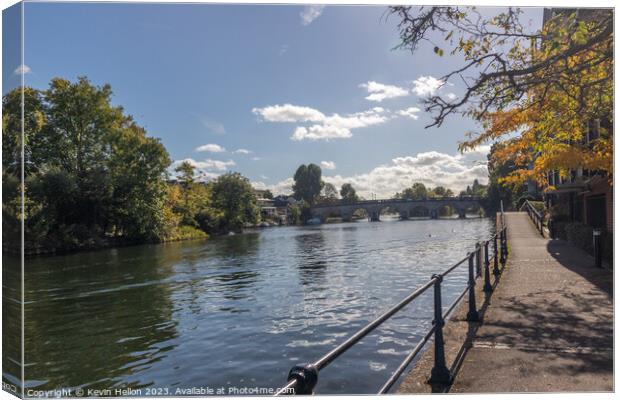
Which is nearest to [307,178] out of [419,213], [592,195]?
[592,195]

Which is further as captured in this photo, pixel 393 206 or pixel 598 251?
pixel 393 206

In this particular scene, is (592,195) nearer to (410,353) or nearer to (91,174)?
(410,353)

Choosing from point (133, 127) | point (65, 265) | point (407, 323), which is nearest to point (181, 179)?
point (133, 127)

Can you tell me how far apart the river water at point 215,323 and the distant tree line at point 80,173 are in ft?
4.72

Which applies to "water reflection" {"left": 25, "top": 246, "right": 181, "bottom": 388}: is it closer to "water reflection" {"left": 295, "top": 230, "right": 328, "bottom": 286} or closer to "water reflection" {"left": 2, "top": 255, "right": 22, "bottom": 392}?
"water reflection" {"left": 2, "top": 255, "right": 22, "bottom": 392}

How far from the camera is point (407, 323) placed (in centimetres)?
909

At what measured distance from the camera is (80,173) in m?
17.7

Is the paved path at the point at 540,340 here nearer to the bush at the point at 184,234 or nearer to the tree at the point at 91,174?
Answer: the tree at the point at 91,174

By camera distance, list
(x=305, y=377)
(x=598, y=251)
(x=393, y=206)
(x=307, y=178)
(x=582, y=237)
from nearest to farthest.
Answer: (x=305, y=377) < (x=598, y=251) < (x=582, y=237) < (x=307, y=178) < (x=393, y=206)

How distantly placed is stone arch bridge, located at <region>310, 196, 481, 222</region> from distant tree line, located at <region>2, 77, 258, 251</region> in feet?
132

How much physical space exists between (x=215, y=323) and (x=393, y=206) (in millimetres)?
80740

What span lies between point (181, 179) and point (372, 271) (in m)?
35.0

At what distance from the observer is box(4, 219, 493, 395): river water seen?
6.84 m

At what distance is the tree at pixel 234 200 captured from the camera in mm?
63031
